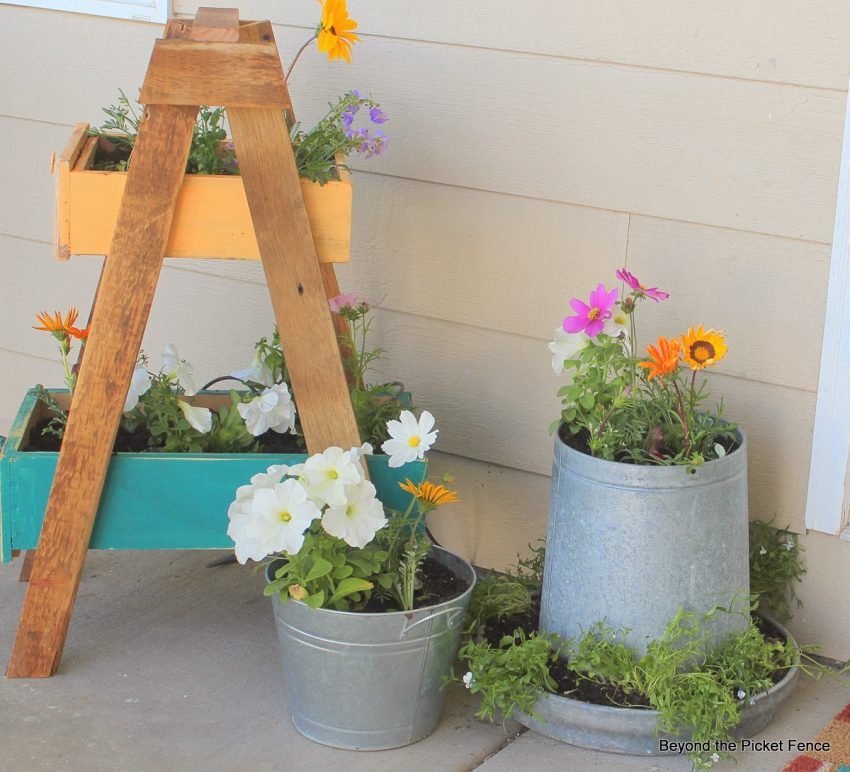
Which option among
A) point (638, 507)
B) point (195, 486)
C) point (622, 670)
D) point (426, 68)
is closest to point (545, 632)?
point (622, 670)

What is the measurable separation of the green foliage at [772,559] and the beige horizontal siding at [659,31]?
0.80m

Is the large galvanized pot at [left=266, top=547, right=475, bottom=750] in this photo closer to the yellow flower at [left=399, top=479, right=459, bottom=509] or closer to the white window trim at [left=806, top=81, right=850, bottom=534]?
the yellow flower at [left=399, top=479, right=459, bottom=509]

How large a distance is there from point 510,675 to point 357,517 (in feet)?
1.25

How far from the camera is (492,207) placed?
236cm

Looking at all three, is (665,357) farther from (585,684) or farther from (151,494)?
(151,494)

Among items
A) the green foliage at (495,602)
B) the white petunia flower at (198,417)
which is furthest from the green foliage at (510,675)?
the white petunia flower at (198,417)

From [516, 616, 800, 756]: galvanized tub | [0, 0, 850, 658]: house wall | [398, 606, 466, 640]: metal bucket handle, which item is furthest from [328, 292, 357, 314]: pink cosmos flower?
[516, 616, 800, 756]: galvanized tub

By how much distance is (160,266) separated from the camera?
1934 mm

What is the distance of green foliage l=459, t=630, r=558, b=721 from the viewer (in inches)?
76.8

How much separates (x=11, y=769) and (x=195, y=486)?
533mm

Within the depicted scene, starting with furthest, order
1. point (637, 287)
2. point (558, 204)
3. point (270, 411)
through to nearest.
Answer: point (558, 204) → point (270, 411) → point (637, 287)

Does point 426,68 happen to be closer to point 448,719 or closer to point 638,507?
point 638,507

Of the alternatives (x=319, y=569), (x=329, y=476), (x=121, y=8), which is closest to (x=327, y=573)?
(x=319, y=569)

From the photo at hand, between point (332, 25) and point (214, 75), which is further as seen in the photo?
point (332, 25)
